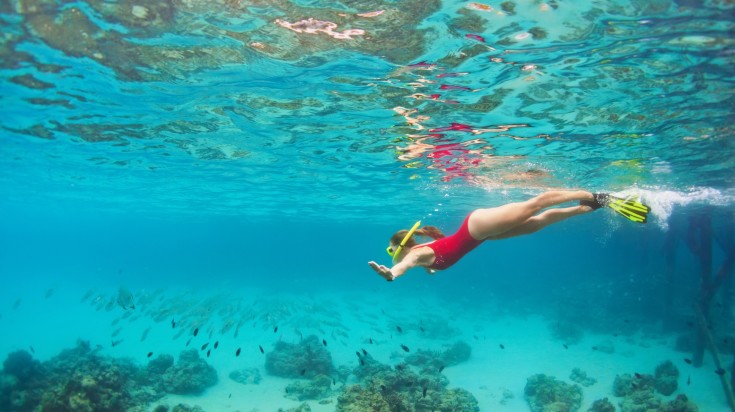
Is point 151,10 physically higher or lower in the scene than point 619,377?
higher

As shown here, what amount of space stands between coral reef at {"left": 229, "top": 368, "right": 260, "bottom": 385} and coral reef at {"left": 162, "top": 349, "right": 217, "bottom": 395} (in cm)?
114

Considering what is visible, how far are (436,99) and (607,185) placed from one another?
18.7 meters

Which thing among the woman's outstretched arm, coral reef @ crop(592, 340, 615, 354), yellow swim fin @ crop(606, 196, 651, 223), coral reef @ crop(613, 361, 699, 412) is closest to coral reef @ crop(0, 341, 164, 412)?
the woman's outstretched arm

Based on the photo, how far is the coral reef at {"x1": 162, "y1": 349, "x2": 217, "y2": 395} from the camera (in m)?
15.7

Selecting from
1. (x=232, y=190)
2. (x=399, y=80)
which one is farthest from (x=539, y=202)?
(x=232, y=190)

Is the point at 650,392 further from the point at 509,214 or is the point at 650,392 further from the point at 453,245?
the point at 509,214

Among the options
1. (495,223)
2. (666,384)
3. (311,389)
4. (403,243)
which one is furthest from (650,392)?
(403,243)

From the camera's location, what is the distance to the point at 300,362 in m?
18.2

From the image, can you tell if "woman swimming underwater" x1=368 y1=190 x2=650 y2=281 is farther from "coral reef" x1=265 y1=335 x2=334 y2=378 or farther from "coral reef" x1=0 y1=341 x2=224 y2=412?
"coral reef" x1=265 y1=335 x2=334 y2=378

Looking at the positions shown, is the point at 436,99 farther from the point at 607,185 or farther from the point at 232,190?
the point at 232,190

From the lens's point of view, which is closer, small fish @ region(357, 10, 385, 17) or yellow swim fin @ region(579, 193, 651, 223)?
yellow swim fin @ region(579, 193, 651, 223)

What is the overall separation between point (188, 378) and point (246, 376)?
3266 mm

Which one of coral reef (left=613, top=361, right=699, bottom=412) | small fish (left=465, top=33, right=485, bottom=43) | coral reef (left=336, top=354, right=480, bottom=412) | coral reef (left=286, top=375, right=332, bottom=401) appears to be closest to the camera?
small fish (left=465, top=33, right=485, bottom=43)

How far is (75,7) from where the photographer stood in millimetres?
8039
